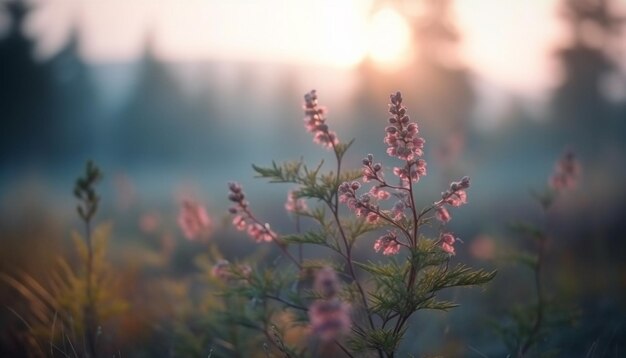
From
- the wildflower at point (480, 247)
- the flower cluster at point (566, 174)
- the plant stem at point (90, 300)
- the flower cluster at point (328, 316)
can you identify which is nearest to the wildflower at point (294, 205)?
the flower cluster at point (328, 316)

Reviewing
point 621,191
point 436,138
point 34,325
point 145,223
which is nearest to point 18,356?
point 34,325

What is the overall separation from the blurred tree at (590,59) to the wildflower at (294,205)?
25.5 m

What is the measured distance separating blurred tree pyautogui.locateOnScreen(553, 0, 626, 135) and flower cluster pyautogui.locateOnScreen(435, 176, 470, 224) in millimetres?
25688

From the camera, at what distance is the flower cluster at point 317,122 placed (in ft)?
9.41

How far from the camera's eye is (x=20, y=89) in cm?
3469

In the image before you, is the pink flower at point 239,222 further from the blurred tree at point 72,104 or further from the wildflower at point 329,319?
the blurred tree at point 72,104

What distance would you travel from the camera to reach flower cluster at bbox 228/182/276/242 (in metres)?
3.03

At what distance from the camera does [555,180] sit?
4938mm

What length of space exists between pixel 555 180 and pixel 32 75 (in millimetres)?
34636

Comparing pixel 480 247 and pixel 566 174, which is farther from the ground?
pixel 480 247

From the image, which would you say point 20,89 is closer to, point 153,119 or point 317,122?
point 153,119

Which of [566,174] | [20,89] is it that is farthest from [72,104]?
[566,174]

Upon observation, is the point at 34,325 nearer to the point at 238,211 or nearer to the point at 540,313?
the point at 238,211

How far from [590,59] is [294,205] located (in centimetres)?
2771
